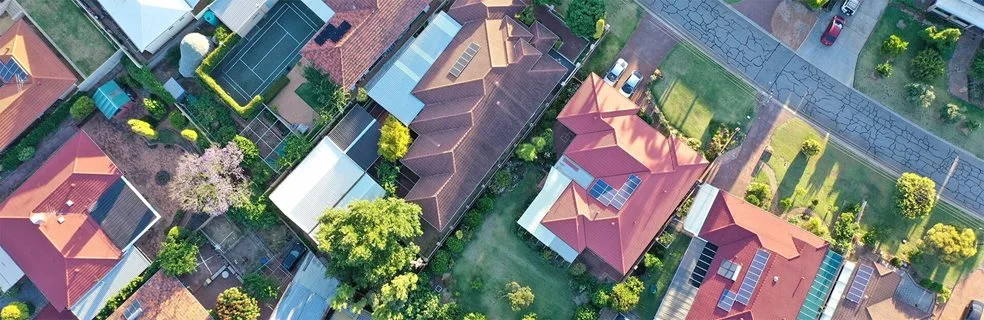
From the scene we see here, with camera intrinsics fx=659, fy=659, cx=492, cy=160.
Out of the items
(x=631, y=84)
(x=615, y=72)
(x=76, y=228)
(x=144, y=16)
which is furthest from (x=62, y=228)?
(x=631, y=84)

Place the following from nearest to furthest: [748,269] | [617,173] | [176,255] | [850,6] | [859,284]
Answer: [748,269] → [617,173] → [176,255] → [859,284] → [850,6]

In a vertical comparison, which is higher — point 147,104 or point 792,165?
point 792,165

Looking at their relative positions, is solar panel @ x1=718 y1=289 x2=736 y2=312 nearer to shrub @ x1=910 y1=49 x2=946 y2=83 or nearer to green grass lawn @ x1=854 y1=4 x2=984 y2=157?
green grass lawn @ x1=854 y1=4 x2=984 y2=157

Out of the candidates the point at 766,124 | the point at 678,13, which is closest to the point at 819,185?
the point at 766,124

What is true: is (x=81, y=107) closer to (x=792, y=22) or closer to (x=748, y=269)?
(x=748, y=269)

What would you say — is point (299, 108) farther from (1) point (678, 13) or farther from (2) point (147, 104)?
(1) point (678, 13)
